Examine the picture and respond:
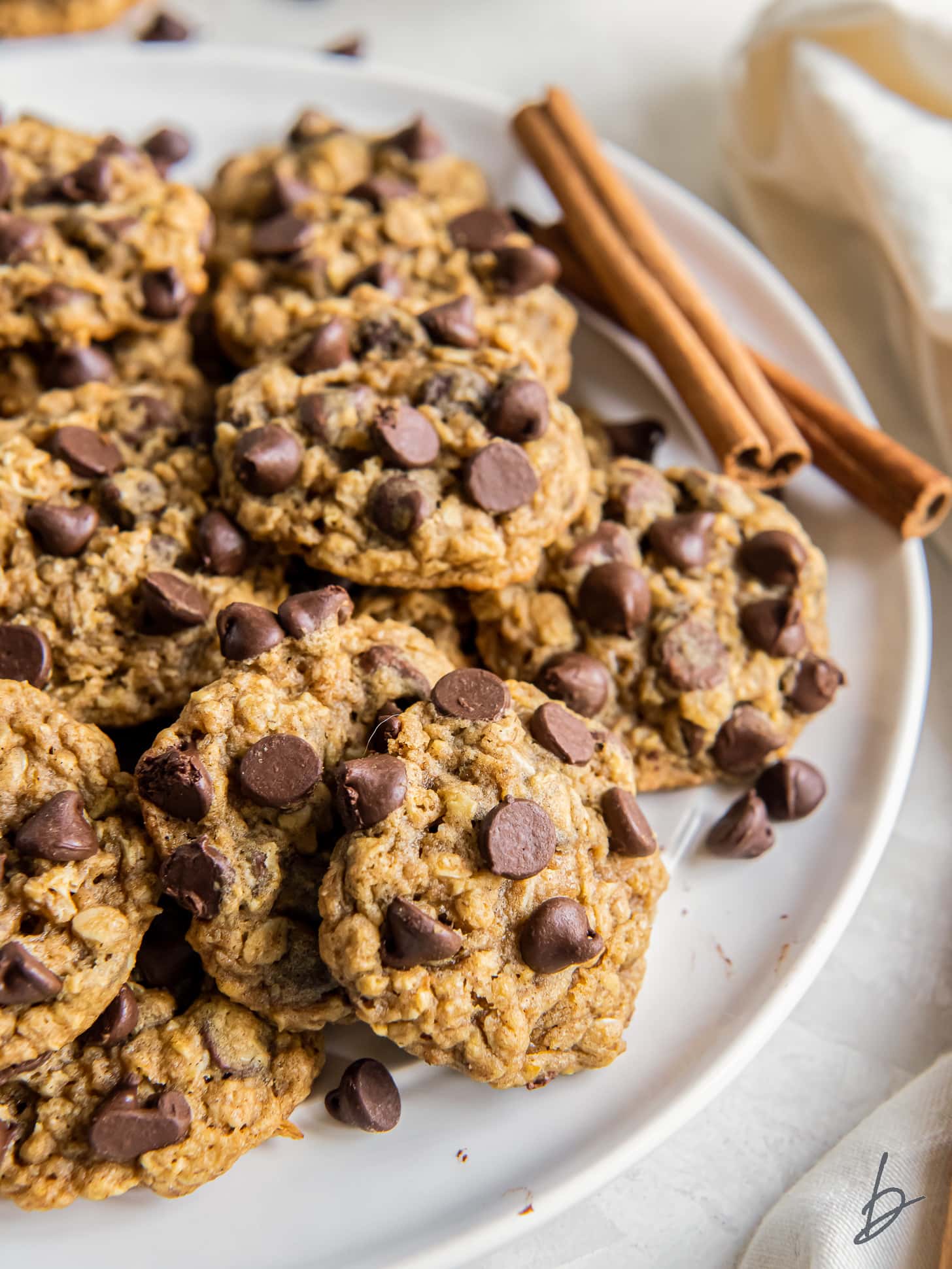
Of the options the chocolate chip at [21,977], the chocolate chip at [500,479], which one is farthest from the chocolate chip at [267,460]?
the chocolate chip at [21,977]

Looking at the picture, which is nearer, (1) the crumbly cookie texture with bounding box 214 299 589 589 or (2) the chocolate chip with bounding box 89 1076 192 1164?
(2) the chocolate chip with bounding box 89 1076 192 1164

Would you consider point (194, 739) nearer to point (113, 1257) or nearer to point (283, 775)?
point (283, 775)

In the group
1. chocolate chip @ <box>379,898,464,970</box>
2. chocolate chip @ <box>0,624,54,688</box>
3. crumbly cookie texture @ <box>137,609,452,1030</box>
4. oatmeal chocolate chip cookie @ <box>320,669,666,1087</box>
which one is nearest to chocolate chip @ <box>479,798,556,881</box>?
oatmeal chocolate chip cookie @ <box>320,669,666,1087</box>

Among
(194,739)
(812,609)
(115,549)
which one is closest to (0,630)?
(115,549)

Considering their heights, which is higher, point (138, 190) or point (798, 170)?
point (798, 170)

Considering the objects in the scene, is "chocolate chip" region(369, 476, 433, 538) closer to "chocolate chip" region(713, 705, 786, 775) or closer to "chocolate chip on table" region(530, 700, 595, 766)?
"chocolate chip on table" region(530, 700, 595, 766)

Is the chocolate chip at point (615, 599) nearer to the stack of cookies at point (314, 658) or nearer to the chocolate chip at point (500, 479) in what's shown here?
the stack of cookies at point (314, 658)

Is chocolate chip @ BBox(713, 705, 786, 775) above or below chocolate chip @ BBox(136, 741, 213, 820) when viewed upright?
above

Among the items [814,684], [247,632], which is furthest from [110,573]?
[814,684]
